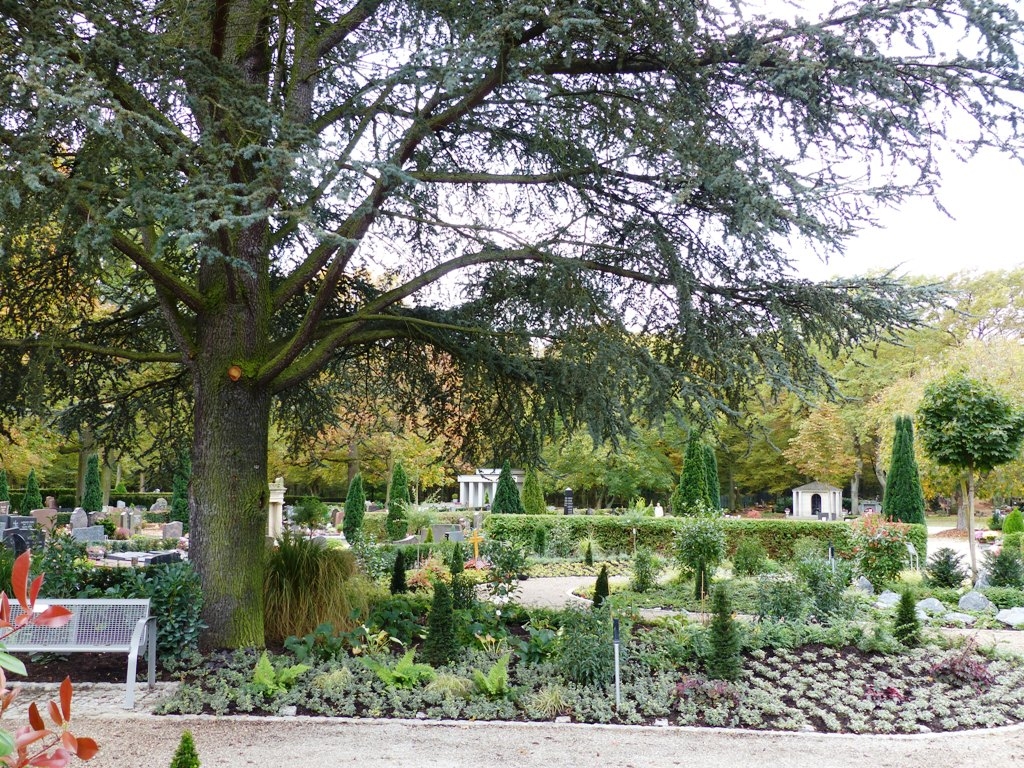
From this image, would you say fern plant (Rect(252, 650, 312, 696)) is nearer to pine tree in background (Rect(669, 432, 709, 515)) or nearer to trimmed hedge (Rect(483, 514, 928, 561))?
trimmed hedge (Rect(483, 514, 928, 561))

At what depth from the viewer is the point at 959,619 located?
1034cm

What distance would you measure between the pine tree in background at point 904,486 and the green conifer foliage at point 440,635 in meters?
14.0

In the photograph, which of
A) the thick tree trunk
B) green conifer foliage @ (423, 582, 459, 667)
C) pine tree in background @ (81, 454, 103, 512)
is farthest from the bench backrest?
pine tree in background @ (81, 454, 103, 512)

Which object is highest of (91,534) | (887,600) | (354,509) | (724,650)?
(354,509)

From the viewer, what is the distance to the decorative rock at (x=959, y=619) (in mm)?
10289

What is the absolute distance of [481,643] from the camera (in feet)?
24.6

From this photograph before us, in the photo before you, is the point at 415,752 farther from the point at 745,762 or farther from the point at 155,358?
the point at 155,358

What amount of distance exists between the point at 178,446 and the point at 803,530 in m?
12.6

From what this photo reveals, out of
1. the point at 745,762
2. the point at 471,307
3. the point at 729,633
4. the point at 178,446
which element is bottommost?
the point at 745,762

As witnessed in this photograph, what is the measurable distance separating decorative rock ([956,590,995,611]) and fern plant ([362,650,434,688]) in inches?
320

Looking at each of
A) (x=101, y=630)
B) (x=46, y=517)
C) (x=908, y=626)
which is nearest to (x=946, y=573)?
(x=908, y=626)

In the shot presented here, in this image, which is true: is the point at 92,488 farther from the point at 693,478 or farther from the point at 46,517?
the point at 693,478

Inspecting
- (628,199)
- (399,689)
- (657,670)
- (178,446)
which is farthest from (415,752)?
(178,446)

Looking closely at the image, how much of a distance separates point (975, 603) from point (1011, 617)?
0.71 metres
